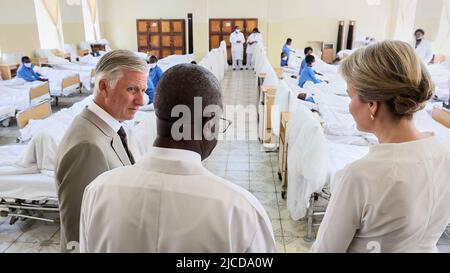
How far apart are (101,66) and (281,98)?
2973 millimetres

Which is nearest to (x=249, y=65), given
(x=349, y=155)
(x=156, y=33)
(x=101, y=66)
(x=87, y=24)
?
(x=156, y=33)

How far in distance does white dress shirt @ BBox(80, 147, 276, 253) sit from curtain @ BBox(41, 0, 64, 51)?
10628 mm

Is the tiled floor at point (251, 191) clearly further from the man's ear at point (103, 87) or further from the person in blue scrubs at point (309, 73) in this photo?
the man's ear at point (103, 87)

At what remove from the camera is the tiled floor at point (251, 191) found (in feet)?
9.55

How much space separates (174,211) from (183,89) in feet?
0.95

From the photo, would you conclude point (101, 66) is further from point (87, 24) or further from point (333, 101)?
point (87, 24)

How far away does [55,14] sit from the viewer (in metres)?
10.3

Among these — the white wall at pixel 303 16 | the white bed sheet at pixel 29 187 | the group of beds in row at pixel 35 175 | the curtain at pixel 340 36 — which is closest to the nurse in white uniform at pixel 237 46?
the white wall at pixel 303 16

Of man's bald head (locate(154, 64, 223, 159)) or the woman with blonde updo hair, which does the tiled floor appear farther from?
man's bald head (locate(154, 64, 223, 159))

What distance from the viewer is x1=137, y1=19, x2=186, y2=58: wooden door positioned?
508 inches

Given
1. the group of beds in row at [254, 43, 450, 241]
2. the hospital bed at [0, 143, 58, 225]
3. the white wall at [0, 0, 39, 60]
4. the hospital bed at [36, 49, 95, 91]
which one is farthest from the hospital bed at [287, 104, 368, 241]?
the white wall at [0, 0, 39, 60]

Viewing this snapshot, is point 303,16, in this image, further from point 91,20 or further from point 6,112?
point 6,112

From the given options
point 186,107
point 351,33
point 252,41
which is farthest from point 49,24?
point 186,107

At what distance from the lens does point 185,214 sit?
84cm
